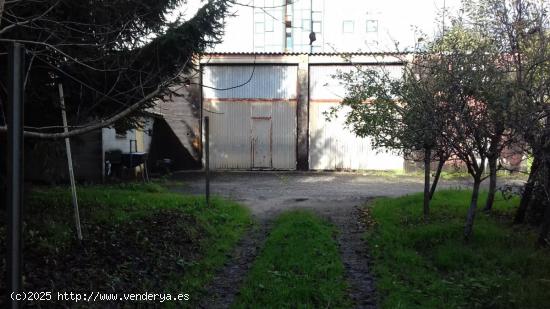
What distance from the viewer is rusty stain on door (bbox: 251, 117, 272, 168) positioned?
20344mm

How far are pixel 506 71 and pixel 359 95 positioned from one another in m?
3.34

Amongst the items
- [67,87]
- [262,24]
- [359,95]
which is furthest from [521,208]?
[262,24]

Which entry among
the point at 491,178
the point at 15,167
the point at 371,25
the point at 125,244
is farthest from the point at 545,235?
the point at 371,25

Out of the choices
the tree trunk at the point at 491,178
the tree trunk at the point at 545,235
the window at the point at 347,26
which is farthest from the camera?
the window at the point at 347,26

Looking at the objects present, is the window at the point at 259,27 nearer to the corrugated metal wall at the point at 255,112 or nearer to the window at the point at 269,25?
the window at the point at 269,25

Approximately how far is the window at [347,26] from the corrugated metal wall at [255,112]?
17673 mm

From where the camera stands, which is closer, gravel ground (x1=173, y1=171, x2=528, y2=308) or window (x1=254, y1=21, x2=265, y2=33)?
gravel ground (x1=173, y1=171, x2=528, y2=308)

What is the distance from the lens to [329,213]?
10180 millimetres

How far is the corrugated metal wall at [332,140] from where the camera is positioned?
2012 centimetres

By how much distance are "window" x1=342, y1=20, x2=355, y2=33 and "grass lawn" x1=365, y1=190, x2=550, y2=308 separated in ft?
95.1

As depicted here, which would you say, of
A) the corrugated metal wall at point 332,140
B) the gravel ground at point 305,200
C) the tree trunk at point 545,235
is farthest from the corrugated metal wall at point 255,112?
the tree trunk at point 545,235

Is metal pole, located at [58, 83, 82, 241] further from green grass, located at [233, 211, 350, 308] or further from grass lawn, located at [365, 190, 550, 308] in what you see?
grass lawn, located at [365, 190, 550, 308]

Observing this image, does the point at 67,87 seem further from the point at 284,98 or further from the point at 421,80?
the point at 284,98

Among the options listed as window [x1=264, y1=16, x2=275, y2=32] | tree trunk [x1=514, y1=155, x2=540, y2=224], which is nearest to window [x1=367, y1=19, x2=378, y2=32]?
window [x1=264, y1=16, x2=275, y2=32]
